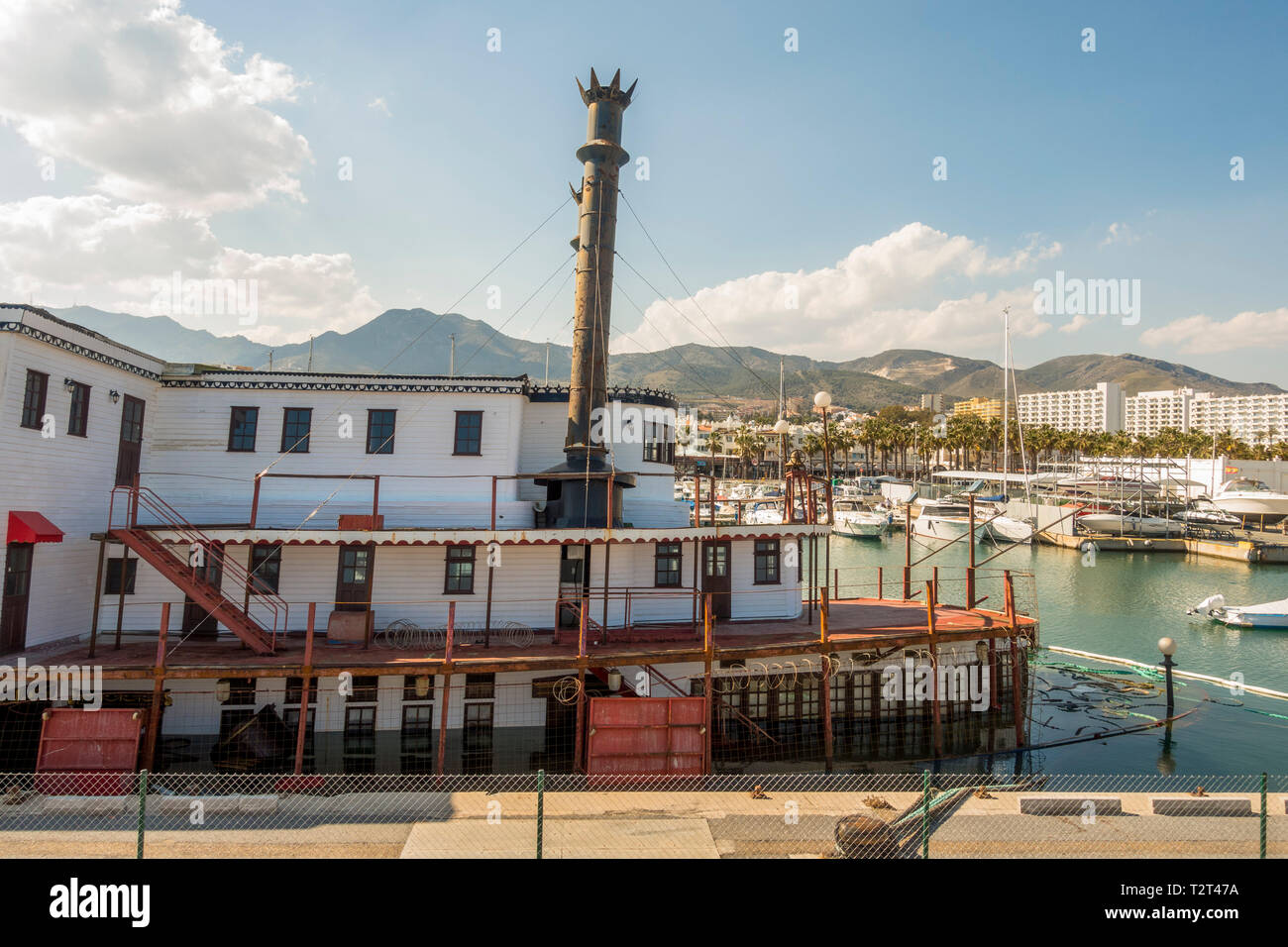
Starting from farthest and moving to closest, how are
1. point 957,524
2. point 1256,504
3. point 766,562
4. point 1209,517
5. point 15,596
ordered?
point 1209,517
point 957,524
point 1256,504
point 766,562
point 15,596

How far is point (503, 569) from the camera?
64.2 ft

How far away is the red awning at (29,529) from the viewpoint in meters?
15.9

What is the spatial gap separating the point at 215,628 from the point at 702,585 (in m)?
13.7

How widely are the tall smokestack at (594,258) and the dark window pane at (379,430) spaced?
5367 millimetres

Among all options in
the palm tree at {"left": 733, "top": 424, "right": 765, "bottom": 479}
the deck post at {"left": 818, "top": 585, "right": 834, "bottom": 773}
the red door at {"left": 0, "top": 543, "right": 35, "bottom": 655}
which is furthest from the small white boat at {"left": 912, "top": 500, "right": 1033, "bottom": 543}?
the red door at {"left": 0, "top": 543, "right": 35, "bottom": 655}

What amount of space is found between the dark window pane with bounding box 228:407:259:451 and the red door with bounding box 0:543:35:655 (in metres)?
5.50

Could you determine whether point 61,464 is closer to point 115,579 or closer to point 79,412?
point 79,412

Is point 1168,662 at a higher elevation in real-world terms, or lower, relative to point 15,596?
lower

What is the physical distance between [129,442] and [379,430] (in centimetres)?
692

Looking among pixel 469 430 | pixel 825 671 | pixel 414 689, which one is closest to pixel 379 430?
pixel 469 430

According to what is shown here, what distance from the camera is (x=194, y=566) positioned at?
685 inches

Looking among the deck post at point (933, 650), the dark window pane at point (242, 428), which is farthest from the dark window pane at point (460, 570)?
the deck post at point (933, 650)

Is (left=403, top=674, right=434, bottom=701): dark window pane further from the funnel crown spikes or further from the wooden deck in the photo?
the funnel crown spikes
